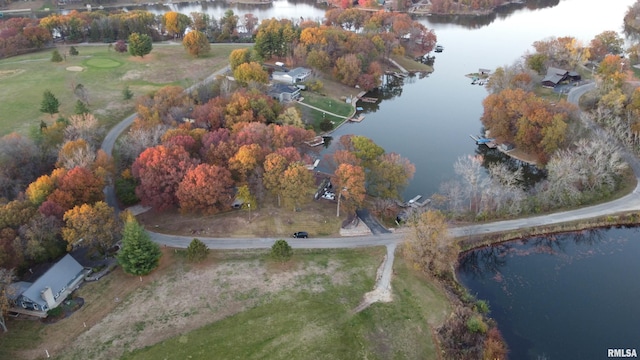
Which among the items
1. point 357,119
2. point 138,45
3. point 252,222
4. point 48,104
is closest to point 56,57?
point 138,45

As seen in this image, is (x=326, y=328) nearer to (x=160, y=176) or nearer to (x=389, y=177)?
(x=389, y=177)

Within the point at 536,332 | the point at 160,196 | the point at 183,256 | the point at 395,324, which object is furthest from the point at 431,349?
the point at 160,196

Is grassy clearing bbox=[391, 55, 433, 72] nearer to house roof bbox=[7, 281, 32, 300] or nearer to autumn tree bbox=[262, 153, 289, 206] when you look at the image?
autumn tree bbox=[262, 153, 289, 206]

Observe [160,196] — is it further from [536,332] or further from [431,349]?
[536,332]

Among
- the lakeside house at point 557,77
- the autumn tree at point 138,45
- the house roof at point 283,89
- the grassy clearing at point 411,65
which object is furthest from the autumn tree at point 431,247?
the autumn tree at point 138,45

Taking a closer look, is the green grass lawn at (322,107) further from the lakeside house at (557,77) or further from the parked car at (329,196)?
the lakeside house at (557,77)
